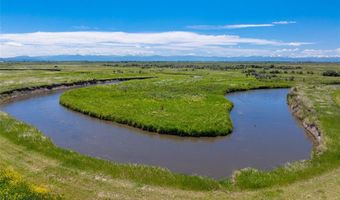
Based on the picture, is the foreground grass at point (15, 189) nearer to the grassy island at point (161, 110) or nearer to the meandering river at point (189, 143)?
the meandering river at point (189, 143)

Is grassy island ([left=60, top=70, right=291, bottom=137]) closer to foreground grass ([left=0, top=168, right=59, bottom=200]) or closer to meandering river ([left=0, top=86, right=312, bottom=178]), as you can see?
meandering river ([left=0, top=86, right=312, bottom=178])

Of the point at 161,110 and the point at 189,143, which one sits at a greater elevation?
the point at 161,110

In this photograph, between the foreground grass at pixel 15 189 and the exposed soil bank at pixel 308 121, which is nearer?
the foreground grass at pixel 15 189

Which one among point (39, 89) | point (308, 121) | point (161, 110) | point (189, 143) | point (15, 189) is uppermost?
point (15, 189)

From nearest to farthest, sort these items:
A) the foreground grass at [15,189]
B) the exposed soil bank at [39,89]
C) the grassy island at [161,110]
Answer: the foreground grass at [15,189] → the grassy island at [161,110] → the exposed soil bank at [39,89]

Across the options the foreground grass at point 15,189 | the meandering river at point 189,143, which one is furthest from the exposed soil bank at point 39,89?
the foreground grass at point 15,189

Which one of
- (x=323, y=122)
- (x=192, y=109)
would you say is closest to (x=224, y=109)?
(x=192, y=109)

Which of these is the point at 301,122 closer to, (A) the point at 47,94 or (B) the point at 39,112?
(B) the point at 39,112

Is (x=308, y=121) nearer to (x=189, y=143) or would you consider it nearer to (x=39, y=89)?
(x=189, y=143)

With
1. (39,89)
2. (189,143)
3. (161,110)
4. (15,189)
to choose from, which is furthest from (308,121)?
(39,89)
